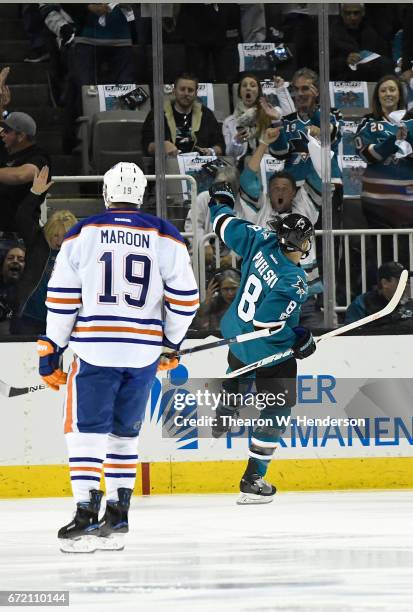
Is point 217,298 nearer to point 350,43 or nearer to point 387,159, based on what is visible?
point 387,159

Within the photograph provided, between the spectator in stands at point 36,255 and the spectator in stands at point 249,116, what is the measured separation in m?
1.02

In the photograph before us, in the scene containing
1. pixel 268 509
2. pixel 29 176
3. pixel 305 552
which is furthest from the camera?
pixel 29 176

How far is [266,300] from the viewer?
22.9 ft

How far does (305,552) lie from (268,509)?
65.6 inches

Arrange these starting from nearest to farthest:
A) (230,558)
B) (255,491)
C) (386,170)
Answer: (230,558) < (255,491) < (386,170)

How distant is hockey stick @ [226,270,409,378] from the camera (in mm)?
7160

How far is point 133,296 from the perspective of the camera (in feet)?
17.0

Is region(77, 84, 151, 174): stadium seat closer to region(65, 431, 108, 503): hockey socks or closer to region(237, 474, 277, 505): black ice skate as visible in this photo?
region(237, 474, 277, 505): black ice skate

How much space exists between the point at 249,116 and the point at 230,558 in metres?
3.66

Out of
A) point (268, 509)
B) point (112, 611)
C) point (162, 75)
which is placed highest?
point (162, 75)

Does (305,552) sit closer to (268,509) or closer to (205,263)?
(268,509)

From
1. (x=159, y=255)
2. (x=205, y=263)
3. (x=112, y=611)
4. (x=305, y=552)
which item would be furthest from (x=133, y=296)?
(x=205, y=263)

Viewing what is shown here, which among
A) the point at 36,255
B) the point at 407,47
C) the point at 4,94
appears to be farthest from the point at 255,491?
the point at 407,47

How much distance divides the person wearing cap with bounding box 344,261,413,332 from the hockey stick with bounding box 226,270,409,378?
52 millimetres
